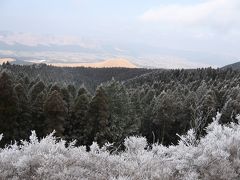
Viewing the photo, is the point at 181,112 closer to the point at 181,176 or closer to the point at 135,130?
the point at 135,130

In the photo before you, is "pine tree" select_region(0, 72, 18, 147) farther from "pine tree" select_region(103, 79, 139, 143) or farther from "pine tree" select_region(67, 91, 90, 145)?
"pine tree" select_region(103, 79, 139, 143)

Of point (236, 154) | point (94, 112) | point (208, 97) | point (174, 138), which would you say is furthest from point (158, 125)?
point (236, 154)

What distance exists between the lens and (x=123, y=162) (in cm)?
826

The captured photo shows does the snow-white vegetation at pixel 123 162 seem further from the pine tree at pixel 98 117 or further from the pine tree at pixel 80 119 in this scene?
the pine tree at pixel 80 119

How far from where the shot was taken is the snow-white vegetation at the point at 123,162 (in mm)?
7402

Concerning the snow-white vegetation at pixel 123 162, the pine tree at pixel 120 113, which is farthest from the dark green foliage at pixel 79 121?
the snow-white vegetation at pixel 123 162

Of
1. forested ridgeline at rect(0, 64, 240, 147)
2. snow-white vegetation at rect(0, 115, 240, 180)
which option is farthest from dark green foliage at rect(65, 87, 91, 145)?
snow-white vegetation at rect(0, 115, 240, 180)

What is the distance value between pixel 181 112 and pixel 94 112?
17.9 m

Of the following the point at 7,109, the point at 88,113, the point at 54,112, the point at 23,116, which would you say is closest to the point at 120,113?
the point at 88,113

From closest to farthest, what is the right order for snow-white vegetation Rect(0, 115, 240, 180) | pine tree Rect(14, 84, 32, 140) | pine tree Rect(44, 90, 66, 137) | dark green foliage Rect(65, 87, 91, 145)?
snow-white vegetation Rect(0, 115, 240, 180) < pine tree Rect(44, 90, 66, 137) < pine tree Rect(14, 84, 32, 140) < dark green foliage Rect(65, 87, 91, 145)

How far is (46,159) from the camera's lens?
7594mm

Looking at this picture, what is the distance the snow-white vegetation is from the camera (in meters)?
7.40

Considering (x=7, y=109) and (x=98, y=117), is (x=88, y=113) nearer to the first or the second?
(x=98, y=117)

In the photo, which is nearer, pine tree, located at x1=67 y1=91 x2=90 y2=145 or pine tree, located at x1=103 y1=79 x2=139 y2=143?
pine tree, located at x1=67 y1=91 x2=90 y2=145
